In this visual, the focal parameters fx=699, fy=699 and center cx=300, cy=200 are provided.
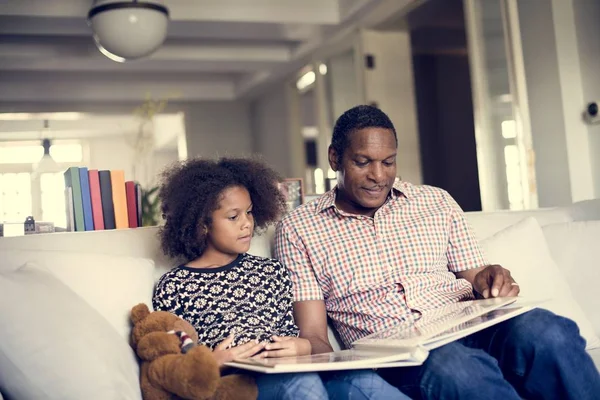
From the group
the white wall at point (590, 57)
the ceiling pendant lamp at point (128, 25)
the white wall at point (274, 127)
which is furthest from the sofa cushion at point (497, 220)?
the white wall at point (274, 127)

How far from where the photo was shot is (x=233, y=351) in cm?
147

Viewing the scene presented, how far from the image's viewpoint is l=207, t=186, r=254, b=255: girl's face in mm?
1809

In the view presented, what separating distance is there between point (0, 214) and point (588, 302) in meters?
6.20

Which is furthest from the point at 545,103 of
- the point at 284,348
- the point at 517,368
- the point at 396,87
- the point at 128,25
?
the point at 284,348

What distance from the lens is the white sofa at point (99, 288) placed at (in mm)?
1373

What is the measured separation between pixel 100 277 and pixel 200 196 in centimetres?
34

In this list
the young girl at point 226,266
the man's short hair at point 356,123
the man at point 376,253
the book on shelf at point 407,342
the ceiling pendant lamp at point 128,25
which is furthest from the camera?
the ceiling pendant lamp at point 128,25

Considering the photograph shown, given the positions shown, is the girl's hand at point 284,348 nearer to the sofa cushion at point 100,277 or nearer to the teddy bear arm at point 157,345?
the teddy bear arm at point 157,345

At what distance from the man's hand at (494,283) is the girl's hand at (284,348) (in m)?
0.51

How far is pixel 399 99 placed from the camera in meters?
5.05

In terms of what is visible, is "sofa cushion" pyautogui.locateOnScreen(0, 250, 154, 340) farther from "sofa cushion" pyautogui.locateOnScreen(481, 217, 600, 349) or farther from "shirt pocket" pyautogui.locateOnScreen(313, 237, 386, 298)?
"sofa cushion" pyautogui.locateOnScreen(481, 217, 600, 349)

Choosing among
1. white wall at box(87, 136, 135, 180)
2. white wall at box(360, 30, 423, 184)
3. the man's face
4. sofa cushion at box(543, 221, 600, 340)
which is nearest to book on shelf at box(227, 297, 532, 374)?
the man's face

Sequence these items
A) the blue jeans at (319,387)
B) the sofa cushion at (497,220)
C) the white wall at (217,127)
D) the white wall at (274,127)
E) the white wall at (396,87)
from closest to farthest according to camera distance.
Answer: the blue jeans at (319,387), the sofa cushion at (497,220), the white wall at (396,87), the white wall at (274,127), the white wall at (217,127)

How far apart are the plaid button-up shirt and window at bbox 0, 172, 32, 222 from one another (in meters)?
6.33
